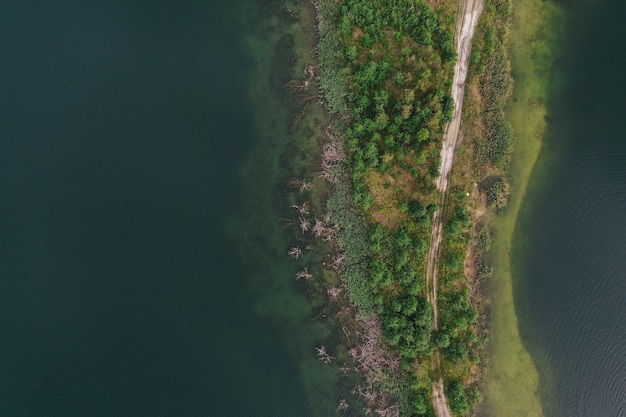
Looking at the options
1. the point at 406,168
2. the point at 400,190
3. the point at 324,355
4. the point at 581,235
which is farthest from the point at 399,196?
the point at 581,235

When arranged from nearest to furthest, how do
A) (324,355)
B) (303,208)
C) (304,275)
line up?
(324,355), (304,275), (303,208)

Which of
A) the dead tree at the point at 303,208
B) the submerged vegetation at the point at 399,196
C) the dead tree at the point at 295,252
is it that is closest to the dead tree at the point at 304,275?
the submerged vegetation at the point at 399,196

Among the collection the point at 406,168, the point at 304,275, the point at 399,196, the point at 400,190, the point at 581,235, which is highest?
the point at 406,168

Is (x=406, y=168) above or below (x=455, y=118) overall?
below

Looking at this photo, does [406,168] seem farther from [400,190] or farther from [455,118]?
[455,118]

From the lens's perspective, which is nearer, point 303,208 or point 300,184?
point 303,208

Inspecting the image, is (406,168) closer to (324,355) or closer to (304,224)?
(304,224)

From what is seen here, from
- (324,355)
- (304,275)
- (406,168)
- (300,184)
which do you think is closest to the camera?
(406,168)

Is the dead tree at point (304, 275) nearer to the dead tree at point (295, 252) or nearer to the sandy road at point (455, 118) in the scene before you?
the dead tree at point (295, 252)
